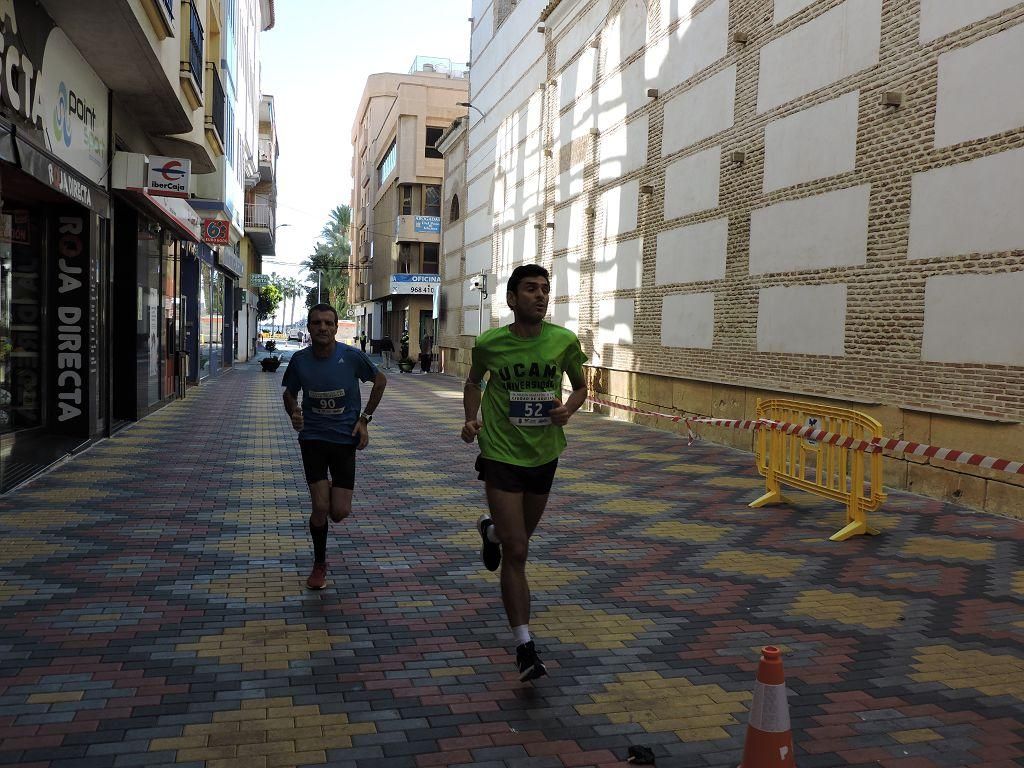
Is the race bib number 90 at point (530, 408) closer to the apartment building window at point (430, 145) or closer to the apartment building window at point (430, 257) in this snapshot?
the apartment building window at point (430, 145)

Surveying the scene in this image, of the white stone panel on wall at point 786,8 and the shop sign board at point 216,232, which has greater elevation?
the white stone panel on wall at point 786,8

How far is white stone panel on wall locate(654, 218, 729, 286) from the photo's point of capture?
15.2m

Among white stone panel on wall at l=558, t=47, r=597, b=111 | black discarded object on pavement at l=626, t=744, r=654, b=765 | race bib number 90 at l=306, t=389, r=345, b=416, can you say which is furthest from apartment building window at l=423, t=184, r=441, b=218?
black discarded object on pavement at l=626, t=744, r=654, b=765

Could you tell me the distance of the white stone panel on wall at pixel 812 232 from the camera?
11.4 meters

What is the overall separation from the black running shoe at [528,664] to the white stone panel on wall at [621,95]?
52.4 ft

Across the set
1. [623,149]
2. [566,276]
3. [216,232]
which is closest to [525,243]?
[566,276]

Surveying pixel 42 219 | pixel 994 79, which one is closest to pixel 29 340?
pixel 42 219

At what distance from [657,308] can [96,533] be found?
1247 cm

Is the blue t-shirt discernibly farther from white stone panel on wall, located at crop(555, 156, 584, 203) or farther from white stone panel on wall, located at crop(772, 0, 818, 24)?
white stone panel on wall, located at crop(555, 156, 584, 203)

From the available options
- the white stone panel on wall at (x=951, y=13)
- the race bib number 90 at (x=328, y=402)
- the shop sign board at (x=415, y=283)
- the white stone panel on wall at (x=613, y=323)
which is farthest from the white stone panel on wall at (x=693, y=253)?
the shop sign board at (x=415, y=283)

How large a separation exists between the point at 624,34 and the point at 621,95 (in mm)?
1256

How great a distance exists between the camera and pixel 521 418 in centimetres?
448

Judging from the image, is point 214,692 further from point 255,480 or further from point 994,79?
point 994,79

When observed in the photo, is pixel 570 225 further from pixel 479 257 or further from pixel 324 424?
pixel 324 424
